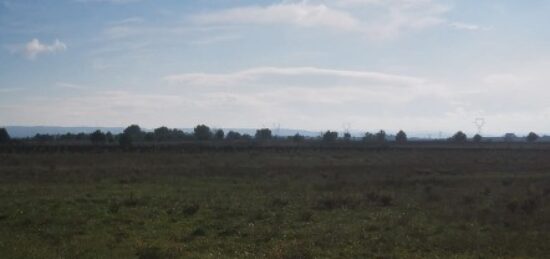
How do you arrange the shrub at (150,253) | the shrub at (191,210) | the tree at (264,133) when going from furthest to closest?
the tree at (264,133) → the shrub at (191,210) → the shrub at (150,253)

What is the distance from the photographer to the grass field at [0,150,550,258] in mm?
15914

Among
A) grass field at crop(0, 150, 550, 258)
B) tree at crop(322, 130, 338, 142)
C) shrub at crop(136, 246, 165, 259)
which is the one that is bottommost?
shrub at crop(136, 246, 165, 259)

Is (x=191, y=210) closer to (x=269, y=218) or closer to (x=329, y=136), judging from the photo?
(x=269, y=218)

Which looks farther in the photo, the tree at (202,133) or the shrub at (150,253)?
the tree at (202,133)

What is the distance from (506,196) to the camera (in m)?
28.0

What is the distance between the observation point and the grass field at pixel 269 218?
15.9 m

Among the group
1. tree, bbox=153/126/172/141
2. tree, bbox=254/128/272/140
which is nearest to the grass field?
tree, bbox=153/126/172/141

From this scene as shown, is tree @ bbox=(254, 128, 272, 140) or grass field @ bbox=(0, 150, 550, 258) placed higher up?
tree @ bbox=(254, 128, 272, 140)

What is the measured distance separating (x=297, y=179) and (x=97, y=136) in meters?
94.0

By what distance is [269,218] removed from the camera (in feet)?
70.2

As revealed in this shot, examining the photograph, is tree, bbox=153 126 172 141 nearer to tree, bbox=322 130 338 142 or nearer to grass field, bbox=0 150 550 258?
tree, bbox=322 130 338 142

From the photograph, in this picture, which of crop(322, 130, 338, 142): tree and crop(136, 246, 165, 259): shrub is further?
crop(322, 130, 338, 142): tree

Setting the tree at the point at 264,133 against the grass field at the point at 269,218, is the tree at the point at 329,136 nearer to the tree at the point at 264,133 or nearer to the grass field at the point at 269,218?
the tree at the point at 264,133

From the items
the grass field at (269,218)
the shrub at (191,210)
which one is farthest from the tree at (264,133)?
the shrub at (191,210)
